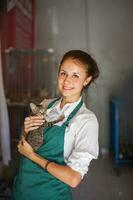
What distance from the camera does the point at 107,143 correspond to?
36.4 inches

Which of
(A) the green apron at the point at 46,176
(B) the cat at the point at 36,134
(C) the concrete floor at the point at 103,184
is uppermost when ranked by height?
(B) the cat at the point at 36,134

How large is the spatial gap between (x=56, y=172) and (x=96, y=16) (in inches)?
23.6

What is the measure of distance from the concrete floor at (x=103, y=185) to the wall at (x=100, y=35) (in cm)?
7

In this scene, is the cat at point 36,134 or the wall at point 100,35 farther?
the wall at point 100,35

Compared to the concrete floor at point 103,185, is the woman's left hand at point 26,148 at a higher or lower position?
higher

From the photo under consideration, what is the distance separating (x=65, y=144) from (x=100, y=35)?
560 mm

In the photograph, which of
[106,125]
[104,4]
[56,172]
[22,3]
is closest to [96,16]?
[104,4]

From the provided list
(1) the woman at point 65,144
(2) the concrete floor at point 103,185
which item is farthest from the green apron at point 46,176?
(2) the concrete floor at point 103,185

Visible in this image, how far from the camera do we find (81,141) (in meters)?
0.45

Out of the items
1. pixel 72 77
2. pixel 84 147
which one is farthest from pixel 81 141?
pixel 72 77

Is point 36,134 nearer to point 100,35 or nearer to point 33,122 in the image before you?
point 33,122

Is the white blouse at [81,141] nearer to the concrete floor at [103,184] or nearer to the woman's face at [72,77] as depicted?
the woman's face at [72,77]

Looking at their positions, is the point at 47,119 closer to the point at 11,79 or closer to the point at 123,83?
the point at 123,83

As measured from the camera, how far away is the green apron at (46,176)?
0.48 metres
